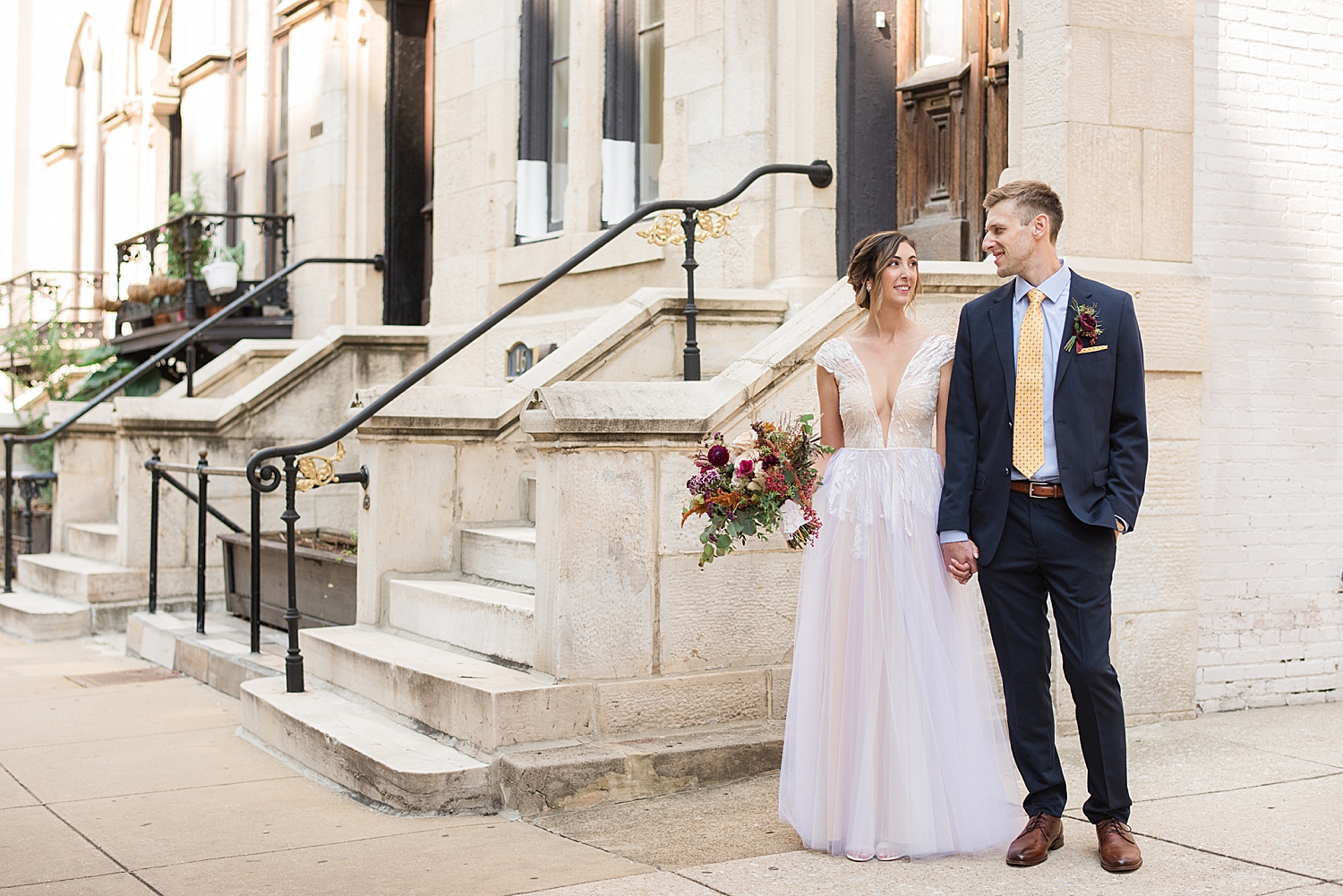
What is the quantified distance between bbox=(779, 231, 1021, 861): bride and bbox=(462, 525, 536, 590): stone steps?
87.8 inches

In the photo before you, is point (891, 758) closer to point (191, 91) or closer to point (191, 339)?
point (191, 339)

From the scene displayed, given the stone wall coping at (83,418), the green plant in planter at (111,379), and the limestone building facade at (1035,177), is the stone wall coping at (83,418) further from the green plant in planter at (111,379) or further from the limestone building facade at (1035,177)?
the limestone building facade at (1035,177)

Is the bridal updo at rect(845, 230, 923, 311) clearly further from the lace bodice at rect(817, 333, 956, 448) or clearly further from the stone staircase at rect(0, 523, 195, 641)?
the stone staircase at rect(0, 523, 195, 641)

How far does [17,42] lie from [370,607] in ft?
72.4

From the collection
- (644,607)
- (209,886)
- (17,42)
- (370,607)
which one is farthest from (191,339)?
(17,42)

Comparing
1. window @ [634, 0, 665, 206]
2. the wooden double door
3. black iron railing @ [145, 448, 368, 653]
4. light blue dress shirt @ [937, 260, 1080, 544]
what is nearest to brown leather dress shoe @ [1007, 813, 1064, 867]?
light blue dress shirt @ [937, 260, 1080, 544]

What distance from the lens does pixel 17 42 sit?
25156mm

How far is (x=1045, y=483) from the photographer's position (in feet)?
14.6

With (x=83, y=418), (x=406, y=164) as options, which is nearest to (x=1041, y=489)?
(x=83, y=418)

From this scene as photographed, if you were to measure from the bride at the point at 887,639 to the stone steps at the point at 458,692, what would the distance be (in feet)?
3.79

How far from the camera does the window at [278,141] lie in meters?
15.3

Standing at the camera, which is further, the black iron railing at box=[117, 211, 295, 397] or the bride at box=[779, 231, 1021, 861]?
the black iron railing at box=[117, 211, 295, 397]

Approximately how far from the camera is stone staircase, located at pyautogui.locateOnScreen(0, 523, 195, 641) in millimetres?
10234

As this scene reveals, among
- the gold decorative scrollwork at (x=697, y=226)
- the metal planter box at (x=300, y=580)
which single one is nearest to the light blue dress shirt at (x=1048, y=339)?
the gold decorative scrollwork at (x=697, y=226)
